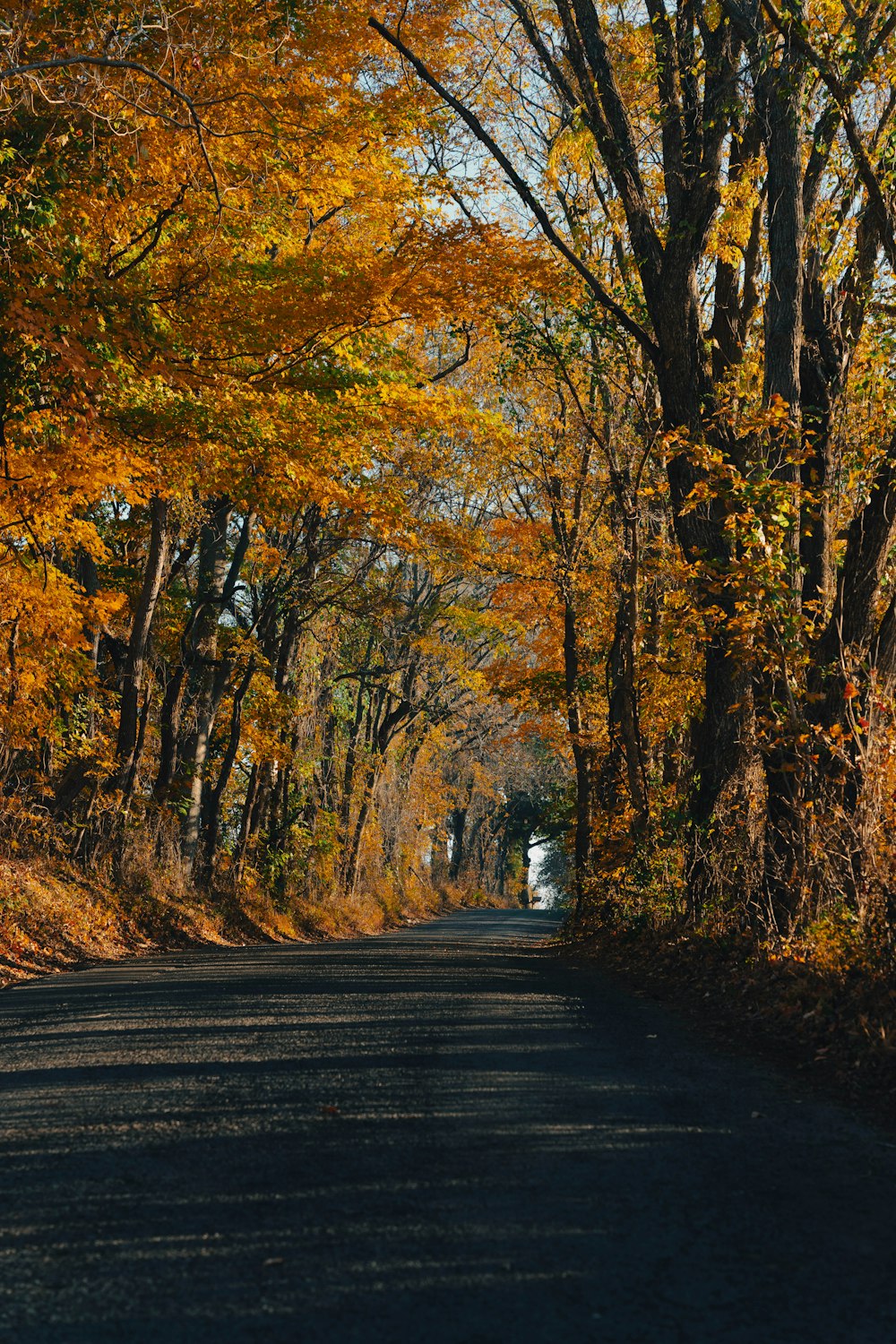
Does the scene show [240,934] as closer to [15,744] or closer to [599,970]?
[15,744]

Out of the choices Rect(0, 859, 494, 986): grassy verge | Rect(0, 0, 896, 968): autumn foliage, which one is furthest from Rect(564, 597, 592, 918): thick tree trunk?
Rect(0, 859, 494, 986): grassy verge

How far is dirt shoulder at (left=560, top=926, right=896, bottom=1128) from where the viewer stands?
5.63 meters

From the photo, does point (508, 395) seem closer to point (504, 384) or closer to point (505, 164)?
point (504, 384)

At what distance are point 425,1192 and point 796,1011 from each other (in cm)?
411

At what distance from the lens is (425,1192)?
12.1 feet

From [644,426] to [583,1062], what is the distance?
1158 centimetres

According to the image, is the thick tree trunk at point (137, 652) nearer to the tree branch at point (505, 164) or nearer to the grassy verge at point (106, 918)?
the grassy verge at point (106, 918)

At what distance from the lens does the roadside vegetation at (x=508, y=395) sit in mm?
8930

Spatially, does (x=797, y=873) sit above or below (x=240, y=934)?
above

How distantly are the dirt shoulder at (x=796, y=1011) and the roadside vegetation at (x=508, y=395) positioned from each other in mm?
97

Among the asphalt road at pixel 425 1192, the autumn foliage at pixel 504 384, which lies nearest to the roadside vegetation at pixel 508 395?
the autumn foliage at pixel 504 384

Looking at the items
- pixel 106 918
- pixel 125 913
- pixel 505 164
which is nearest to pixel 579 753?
pixel 125 913

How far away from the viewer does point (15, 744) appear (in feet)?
44.5

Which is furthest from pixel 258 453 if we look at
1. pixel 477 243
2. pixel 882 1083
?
pixel 882 1083
